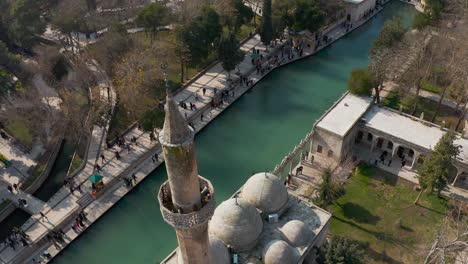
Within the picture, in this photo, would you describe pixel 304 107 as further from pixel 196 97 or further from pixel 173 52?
pixel 173 52

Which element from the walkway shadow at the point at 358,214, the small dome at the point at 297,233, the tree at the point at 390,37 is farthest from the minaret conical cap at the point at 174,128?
the tree at the point at 390,37

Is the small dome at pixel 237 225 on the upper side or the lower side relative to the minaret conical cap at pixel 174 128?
lower

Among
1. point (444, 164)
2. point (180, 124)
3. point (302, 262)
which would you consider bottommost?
point (302, 262)

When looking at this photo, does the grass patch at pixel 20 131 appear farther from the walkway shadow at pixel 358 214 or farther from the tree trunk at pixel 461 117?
the tree trunk at pixel 461 117

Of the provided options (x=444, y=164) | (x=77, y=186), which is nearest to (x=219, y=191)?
(x=77, y=186)

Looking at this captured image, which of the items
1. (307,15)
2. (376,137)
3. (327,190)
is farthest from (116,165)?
(307,15)

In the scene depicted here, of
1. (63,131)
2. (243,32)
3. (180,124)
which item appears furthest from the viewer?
(243,32)
